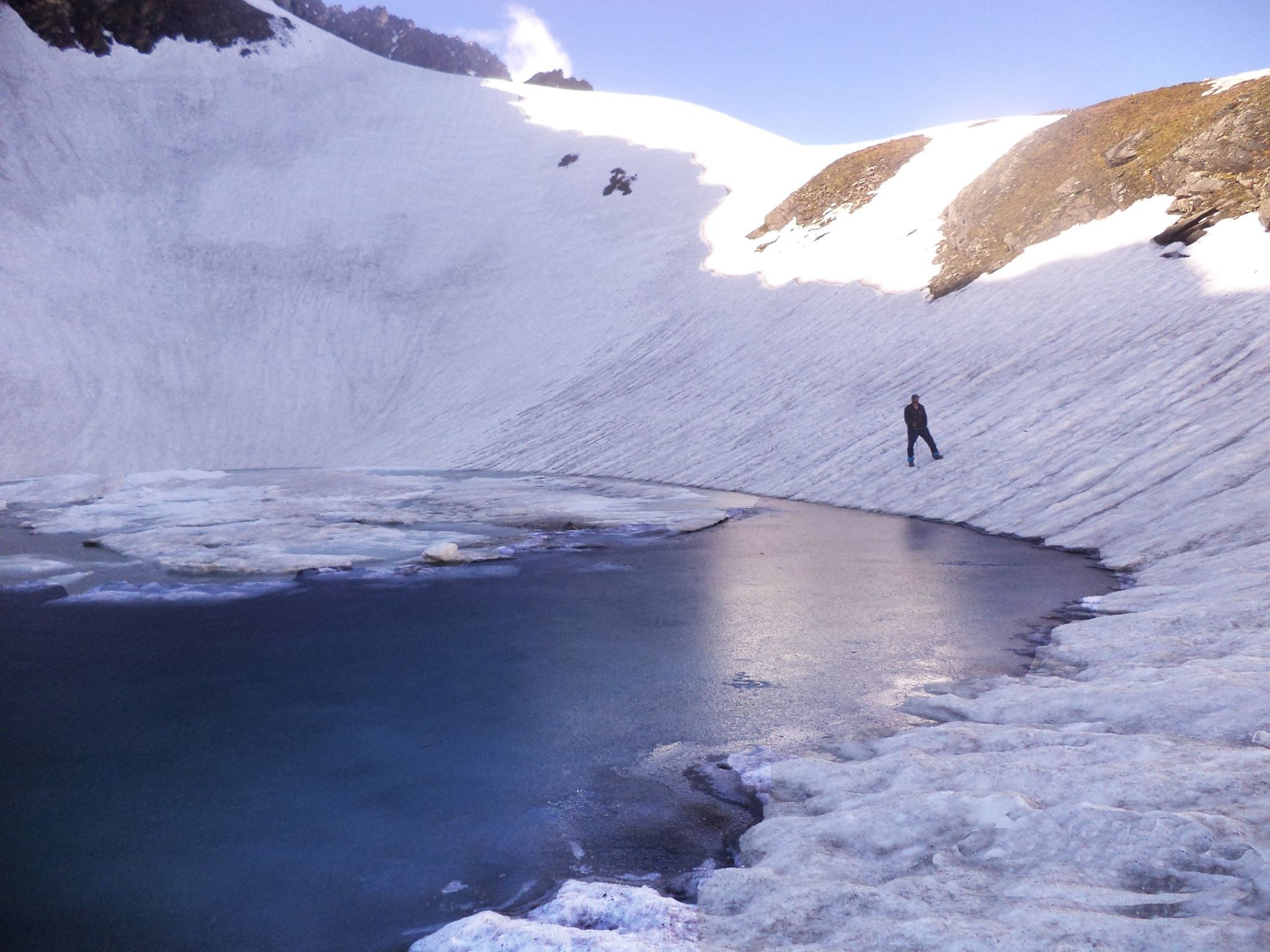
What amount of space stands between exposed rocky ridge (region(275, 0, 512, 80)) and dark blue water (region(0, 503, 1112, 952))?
8490cm

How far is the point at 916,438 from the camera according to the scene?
15.3m

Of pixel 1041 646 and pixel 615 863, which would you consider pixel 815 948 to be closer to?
pixel 615 863

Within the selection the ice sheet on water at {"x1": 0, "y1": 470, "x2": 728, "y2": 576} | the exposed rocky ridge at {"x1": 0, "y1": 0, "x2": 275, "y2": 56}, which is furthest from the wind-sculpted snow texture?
the ice sheet on water at {"x1": 0, "y1": 470, "x2": 728, "y2": 576}

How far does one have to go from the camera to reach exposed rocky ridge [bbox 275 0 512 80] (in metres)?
84.2

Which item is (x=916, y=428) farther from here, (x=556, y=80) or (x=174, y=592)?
(x=556, y=80)

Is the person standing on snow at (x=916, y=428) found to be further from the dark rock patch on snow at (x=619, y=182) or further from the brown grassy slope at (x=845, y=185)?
the dark rock patch on snow at (x=619, y=182)

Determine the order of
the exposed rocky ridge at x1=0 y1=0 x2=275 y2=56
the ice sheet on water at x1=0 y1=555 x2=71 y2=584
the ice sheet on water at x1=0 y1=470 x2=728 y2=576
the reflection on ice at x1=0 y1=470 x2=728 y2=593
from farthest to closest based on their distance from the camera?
the exposed rocky ridge at x1=0 y1=0 x2=275 y2=56
the ice sheet on water at x1=0 y1=470 x2=728 y2=576
the reflection on ice at x1=0 y1=470 x2=728 y2=593
the ice sheet on water at x1=0 y1=555 x2=71 y2=584

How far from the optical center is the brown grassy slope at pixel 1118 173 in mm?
18172

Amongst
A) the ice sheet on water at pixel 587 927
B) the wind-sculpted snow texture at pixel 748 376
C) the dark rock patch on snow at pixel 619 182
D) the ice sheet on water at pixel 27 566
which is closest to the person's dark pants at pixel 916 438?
the wind-sculpted snow texture at pixel 748 376

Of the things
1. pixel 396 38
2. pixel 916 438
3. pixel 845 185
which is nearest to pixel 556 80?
pixel 396 38

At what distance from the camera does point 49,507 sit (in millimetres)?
16500

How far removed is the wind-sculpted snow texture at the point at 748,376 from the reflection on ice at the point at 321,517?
3.27m

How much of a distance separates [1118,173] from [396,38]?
79522 mm

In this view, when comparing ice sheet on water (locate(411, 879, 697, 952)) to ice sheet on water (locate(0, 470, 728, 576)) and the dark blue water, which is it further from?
ice sheet on water (locate(0, 470, 728, 576))
